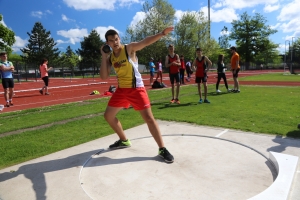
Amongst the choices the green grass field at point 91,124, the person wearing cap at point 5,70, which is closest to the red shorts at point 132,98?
the green grass field at point 91,124

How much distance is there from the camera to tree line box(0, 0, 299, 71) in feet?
169

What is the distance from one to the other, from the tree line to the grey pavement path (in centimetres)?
4341

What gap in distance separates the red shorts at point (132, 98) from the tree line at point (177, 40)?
4336 cm

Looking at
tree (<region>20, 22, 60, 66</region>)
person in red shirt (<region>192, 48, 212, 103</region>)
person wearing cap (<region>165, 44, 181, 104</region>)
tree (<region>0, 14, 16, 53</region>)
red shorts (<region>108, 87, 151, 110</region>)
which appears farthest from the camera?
tree (<region>20, 22, 60, 66</region>)

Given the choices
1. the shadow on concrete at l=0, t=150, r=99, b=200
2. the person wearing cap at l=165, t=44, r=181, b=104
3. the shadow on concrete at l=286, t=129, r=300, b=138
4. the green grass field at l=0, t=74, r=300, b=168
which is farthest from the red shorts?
the person wearing cap at l=165, t=44, r=181, b=104

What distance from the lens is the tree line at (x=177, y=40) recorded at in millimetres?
51594

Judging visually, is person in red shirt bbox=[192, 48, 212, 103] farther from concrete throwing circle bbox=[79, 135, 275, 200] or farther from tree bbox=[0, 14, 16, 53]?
tree bbox=[0, 14, 16, 53]

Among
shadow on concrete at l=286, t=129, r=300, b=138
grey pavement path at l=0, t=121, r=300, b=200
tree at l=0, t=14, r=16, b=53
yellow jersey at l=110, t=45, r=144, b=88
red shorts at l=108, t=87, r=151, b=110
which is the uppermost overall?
tree at l=0, t=14, r=16, b=53

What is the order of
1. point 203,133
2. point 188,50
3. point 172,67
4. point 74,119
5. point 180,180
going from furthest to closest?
point 188,50 < point 172,67 < point 74,119 < point 203,133 < point 180,180

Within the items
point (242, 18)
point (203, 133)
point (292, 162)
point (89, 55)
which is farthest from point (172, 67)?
point (242, 18)

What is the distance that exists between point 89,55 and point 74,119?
209ft

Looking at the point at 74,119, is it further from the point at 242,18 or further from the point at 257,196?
the point at 242,18

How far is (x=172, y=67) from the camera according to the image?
861 cm

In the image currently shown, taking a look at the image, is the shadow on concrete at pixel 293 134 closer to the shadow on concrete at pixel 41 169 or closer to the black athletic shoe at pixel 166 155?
the black athletic shoe at pixel 166 155
